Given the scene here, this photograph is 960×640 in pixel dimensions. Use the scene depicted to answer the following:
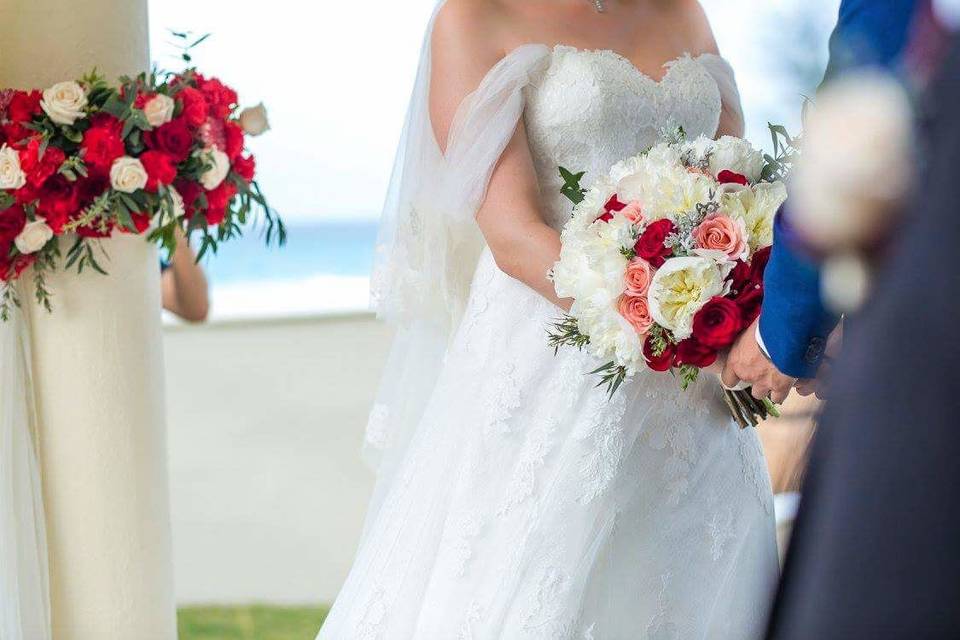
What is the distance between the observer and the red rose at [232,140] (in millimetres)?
2963

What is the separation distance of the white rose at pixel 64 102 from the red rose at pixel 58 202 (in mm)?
142

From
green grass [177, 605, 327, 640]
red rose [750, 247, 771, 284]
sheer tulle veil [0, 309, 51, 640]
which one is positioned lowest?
green grass [177, 605, 327, 640]

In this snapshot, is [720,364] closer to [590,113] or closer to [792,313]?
[792,313]

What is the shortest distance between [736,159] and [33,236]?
65.9 inches

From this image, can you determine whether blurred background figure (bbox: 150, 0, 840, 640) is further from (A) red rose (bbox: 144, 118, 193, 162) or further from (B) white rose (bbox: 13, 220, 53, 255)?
(B) white rose (bbox: 13, 220, 53, 255)

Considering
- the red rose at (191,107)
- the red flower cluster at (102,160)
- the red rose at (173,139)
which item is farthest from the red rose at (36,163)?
the red rose at (191,107)

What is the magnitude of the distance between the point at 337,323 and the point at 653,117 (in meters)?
6.08

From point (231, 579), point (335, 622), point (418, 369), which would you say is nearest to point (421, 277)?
point (418, 369)

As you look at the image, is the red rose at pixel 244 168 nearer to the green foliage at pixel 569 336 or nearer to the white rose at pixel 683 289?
the green foliage at pixel 569 336

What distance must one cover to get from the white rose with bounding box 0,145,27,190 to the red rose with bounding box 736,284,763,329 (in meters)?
1.72

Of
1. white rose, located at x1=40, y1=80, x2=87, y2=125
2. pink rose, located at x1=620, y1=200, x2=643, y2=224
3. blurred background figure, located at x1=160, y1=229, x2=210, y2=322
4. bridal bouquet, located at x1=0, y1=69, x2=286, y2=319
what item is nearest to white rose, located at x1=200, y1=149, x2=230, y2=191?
bridal bouquet, located at x1=0, y1=69, x2=286, y2=319

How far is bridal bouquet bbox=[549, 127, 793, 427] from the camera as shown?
1838 millimetres

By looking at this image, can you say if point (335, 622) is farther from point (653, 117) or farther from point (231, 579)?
point (231, 579)

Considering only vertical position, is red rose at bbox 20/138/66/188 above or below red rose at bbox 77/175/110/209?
above
